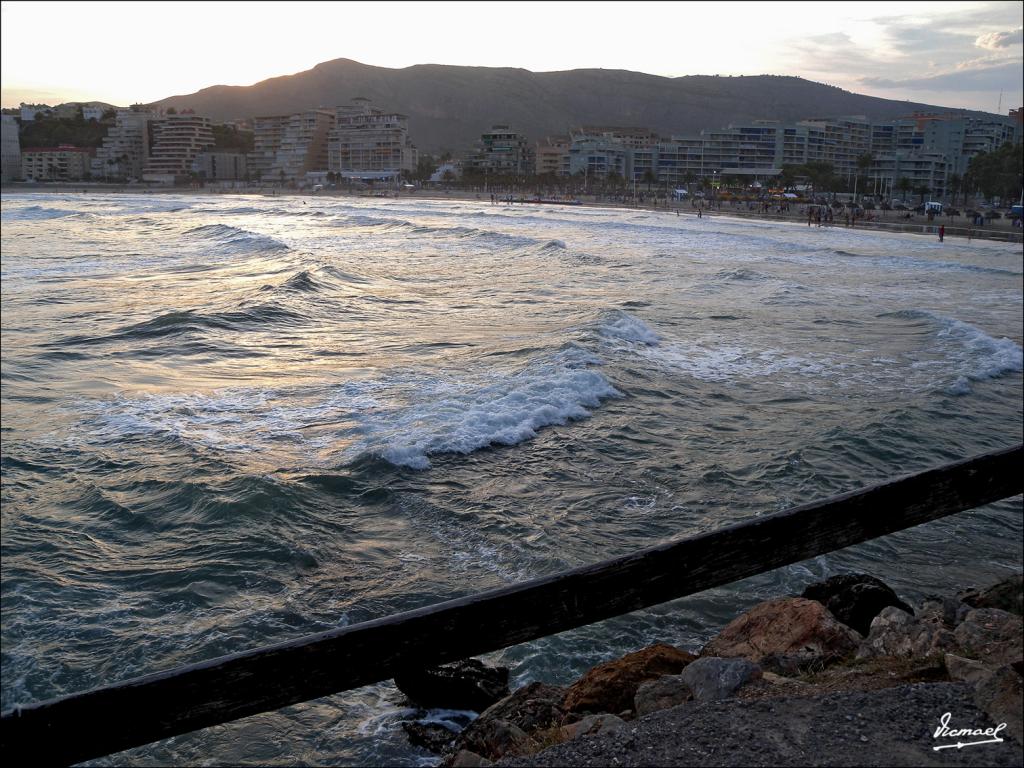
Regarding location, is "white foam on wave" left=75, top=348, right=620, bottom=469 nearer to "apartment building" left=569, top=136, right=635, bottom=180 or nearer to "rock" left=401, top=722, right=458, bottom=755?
"rock" left=401, top=722, right=458, bottom=755

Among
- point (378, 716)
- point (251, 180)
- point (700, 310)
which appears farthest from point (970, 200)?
point (251, 180)

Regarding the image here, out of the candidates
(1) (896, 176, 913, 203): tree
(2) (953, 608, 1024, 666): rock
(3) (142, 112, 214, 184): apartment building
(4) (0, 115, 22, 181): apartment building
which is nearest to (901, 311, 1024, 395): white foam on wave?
(2) (953, 608, 1024, 666): rock

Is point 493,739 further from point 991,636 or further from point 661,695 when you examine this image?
point 991,636

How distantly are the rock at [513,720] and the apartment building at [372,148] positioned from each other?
17394cm

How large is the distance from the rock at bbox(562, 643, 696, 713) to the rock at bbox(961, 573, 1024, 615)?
203cm

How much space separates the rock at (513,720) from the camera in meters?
3.80

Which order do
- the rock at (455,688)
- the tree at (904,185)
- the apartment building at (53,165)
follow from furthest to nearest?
the apartment building at (53,165) < the tree at (904,185) < the rock at (455,688)

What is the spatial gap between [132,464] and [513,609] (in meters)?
7.55

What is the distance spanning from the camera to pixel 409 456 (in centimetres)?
910

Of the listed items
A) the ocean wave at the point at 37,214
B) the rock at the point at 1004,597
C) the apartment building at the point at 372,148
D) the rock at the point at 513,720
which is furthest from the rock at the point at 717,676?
the apartment building at the point at 372,148

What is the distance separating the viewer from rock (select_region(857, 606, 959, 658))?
4.03 metres

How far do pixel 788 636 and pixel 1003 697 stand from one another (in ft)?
7.04

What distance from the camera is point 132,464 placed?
9000 millimetres

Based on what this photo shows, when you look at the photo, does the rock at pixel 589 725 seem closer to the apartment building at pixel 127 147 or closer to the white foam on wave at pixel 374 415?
the white foam on wave at pixel 374 415
